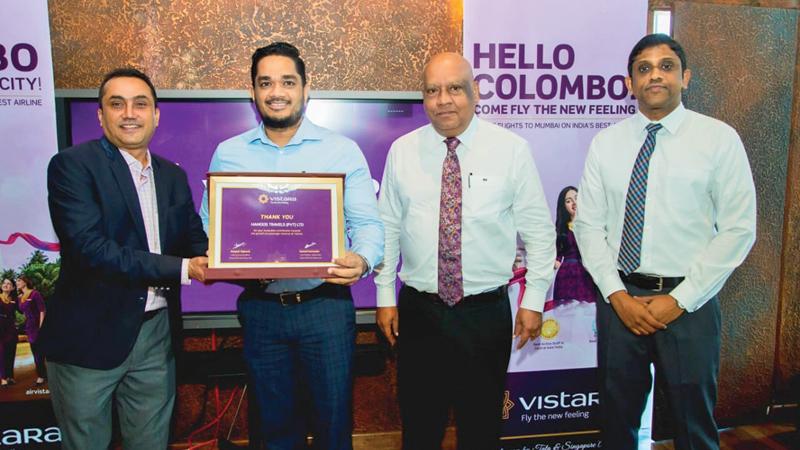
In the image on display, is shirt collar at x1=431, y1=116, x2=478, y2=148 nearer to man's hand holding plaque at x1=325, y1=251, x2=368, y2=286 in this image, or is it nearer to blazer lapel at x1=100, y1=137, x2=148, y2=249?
man's hand holding plaque at x1=325, y1=251, x2=368, y2=286

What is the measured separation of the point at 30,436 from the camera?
2.61 meters

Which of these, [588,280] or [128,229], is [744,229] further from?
[128,229]

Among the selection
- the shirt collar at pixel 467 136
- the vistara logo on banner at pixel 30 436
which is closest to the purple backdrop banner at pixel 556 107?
the shirt collar at pixel 467 136

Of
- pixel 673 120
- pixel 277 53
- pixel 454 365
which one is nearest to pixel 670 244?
pixel 673 120

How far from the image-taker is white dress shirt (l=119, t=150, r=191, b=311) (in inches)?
75.5

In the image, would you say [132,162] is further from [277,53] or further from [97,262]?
[277,53]

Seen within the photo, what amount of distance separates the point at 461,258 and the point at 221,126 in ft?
4.39

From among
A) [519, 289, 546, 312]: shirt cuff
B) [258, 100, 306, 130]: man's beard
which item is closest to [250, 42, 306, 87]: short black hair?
[258, 100, 306, 130]: man's beard

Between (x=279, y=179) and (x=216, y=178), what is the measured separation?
0.20m

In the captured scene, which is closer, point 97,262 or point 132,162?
point 97,262

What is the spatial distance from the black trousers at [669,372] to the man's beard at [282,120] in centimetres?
140

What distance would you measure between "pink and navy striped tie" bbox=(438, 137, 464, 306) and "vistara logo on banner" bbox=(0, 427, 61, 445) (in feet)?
6.77

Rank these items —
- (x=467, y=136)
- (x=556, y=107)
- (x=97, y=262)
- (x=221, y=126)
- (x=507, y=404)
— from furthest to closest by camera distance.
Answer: (x=507, y=404) → (x=556, y=107) → (x=221, y=126) → (x=467, y=136) → (x=97, y=262)

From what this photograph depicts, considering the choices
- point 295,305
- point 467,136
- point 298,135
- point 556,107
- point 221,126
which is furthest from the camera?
point 556,107
